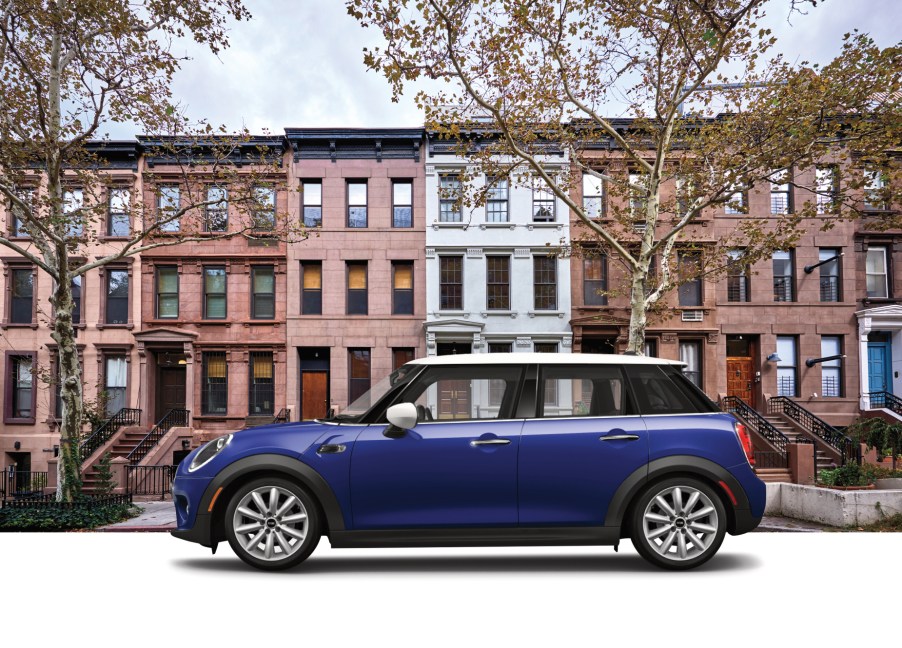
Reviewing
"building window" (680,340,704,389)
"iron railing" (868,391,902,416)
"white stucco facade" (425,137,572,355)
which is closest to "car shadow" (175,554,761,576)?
"white stucco facade" (425,137,572,355)

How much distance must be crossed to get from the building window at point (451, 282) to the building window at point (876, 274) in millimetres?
15290

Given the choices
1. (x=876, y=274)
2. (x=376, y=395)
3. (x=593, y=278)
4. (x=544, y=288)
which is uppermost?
(x=876, y=274)

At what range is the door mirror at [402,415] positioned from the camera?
5.74 m

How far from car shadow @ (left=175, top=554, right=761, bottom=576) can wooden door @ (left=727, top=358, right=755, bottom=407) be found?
18.7 metres

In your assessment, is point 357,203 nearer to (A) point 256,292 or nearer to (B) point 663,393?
(A) point 256,292

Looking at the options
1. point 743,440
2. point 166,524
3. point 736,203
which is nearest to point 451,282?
point 736,203

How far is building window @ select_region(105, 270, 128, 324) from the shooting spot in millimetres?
23328

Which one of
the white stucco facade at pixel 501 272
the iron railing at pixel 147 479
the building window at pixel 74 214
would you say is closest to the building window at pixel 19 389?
the building window at pixel 74 214

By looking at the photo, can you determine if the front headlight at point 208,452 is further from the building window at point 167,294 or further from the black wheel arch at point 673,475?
the building window at point 167,294

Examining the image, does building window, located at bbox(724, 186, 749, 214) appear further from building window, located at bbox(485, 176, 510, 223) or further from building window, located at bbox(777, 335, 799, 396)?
building window, located at bbox(485, 176, 510, 223)

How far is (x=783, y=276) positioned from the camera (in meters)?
24.0

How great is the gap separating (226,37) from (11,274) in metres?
16.2

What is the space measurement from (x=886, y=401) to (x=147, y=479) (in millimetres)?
24861

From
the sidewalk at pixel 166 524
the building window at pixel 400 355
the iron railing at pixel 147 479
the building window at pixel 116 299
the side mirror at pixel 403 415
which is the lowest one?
the iron railing at pixel 147 479
